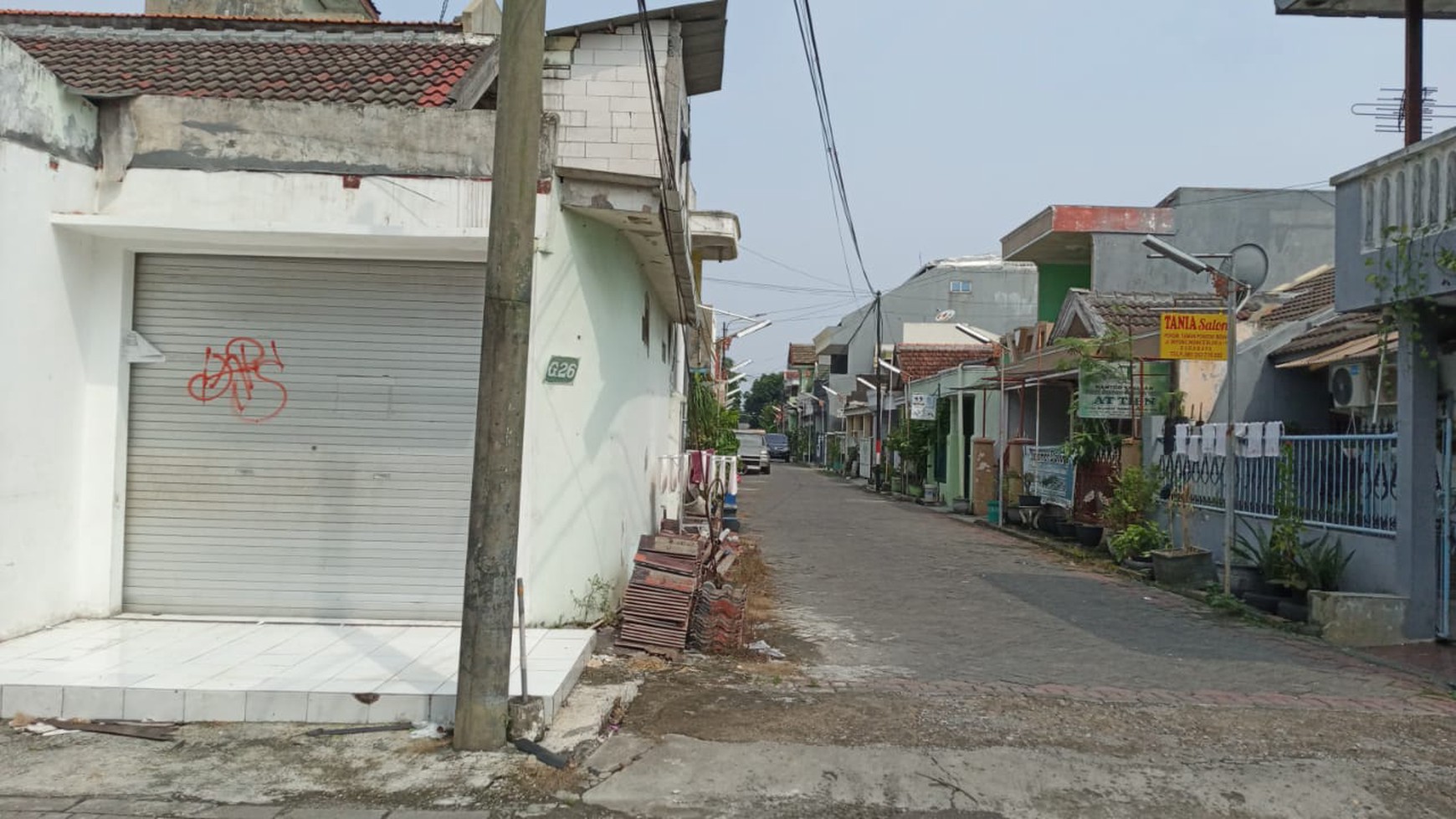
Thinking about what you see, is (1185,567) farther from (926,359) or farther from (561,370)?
(926,359)

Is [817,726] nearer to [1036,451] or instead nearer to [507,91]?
[507,91]

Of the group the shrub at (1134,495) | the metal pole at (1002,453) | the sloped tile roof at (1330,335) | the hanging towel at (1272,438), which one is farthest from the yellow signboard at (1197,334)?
the metal pole at (1002,453)

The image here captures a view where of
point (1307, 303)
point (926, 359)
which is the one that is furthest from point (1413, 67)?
point (926, 359)

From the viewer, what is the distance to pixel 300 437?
336 inches

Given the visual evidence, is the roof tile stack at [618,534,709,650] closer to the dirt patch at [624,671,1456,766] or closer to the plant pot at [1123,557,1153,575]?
the dirt patch at [624,671,1456,766]

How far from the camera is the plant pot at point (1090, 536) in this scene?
1680 cm

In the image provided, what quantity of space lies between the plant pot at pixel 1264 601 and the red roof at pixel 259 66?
9.26 m

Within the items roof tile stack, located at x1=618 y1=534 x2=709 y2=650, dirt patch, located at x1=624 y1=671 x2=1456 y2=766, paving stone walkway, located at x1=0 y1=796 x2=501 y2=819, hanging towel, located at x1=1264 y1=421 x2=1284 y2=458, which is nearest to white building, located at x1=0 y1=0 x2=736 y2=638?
roof tile stack, located at x1=618 y1=534 x2=709 y2=650

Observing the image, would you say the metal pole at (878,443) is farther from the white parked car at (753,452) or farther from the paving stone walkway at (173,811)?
the paving stone walkway at (173,811)

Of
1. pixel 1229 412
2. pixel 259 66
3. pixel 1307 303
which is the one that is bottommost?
pixel 1229 412

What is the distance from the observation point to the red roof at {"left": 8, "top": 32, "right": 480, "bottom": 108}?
29.2 feet

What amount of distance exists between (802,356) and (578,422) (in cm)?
7433

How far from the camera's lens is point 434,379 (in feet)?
28.0

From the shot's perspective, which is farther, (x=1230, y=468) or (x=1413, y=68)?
(x=1230, y=468)
